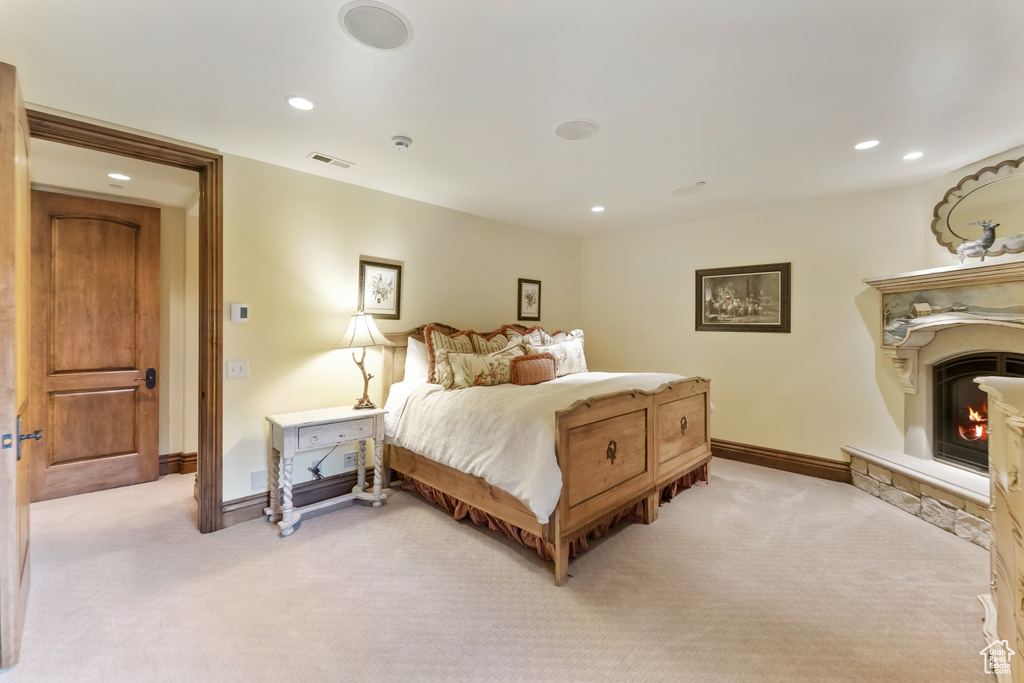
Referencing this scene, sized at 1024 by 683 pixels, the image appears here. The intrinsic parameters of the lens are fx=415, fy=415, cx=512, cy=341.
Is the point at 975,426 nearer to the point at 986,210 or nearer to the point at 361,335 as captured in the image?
the point at 986,210

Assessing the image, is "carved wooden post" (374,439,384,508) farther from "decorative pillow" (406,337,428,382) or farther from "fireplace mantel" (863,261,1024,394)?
"fireplace mantel" (863,261,1024,394)

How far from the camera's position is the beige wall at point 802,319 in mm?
3293

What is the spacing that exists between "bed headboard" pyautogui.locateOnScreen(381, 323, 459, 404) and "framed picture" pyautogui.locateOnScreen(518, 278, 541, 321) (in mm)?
1375

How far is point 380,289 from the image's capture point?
3.40 metres

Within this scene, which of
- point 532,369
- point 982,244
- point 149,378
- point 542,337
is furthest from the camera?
point 542,337

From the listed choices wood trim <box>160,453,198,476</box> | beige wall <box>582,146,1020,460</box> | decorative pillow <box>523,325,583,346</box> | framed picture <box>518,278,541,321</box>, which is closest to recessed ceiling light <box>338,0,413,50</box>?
decorative pillow <box>523,325,583,346</box>

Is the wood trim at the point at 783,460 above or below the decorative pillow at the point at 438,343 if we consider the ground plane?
below

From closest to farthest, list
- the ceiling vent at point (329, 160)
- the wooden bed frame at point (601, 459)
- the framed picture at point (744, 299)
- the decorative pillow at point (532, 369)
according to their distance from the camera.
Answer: the wooden bed frame at point (601, 459), the ceiling vent at point (329, 160), the decorative pillow at point (532, 369), the framed picture at point (744, 299)

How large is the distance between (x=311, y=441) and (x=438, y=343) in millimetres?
1168

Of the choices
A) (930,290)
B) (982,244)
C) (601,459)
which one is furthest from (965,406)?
(601,459)

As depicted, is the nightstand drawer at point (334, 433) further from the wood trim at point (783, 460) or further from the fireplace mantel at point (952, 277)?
the fireplace mantel at point (952, 277)

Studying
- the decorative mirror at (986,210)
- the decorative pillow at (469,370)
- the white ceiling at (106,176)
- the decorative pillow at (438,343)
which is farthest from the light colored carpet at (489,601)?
the white ceiling at (106,176)

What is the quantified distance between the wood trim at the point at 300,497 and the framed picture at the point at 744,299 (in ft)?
12.0

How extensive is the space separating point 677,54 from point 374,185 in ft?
7.78
